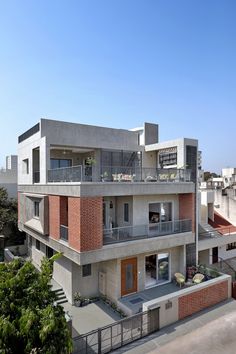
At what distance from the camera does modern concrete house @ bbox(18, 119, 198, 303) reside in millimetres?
12922

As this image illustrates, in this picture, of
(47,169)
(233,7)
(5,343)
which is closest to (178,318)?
(5,343)

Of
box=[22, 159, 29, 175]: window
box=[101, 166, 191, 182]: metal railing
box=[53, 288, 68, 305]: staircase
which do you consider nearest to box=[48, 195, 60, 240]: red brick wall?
box=[53, 288, 68, 305]: staircase

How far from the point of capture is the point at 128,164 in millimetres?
19656

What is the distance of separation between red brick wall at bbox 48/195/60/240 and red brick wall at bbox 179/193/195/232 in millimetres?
7987

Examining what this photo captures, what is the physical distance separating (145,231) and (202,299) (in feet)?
15.1

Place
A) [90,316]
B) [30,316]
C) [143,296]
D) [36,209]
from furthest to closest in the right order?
[36,209] < [143,296] < [90,316] < [30,316]

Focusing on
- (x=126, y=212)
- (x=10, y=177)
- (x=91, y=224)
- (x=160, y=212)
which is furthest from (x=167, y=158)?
(x=10, y=177)

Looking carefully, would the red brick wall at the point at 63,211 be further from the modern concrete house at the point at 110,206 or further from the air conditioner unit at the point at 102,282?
the air conditioner unit at the point at 102,282

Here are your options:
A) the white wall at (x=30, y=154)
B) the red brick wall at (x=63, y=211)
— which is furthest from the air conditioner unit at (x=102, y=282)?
the white wall at (x=30, y=154)

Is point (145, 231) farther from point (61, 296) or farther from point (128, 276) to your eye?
point (61, 296)

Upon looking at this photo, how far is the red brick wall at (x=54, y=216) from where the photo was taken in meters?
14.2

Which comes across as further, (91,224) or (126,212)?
(126,212)

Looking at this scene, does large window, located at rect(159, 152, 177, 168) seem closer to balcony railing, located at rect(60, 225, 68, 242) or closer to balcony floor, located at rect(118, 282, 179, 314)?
balcony floor, located at rect(118, 282, 179, 314)

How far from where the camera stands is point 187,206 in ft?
55.2
